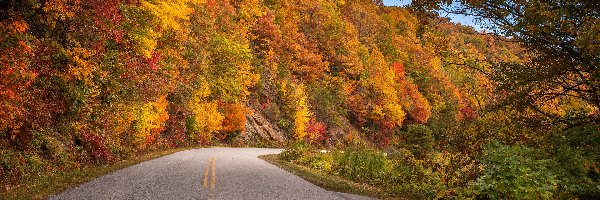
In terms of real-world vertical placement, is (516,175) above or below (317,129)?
above

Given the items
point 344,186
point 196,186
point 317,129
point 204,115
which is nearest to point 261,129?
point 317,129

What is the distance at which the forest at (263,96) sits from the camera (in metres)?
9.38

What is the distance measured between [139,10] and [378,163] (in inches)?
582

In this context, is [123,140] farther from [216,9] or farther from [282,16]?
[282,16]

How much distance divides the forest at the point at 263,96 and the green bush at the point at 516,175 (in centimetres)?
3

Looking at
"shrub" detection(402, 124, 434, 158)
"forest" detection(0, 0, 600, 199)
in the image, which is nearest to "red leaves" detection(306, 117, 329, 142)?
"forest" detection(0, 0, 600, 199)

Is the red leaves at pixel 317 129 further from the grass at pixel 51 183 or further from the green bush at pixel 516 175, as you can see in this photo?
the green bush at pixel 516 175

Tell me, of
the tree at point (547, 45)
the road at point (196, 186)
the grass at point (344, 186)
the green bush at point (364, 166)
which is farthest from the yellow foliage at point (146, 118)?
the tree at point (547, 45)

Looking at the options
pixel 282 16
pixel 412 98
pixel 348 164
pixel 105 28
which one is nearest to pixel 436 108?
pixel 412 98

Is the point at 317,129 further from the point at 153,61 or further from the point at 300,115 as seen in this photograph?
the point at 153,61

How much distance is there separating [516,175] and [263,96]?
149 feet

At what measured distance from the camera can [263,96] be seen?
177 feet

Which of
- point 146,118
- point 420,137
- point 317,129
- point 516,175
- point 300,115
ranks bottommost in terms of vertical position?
point 317,129

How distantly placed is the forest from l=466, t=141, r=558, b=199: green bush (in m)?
0.03
